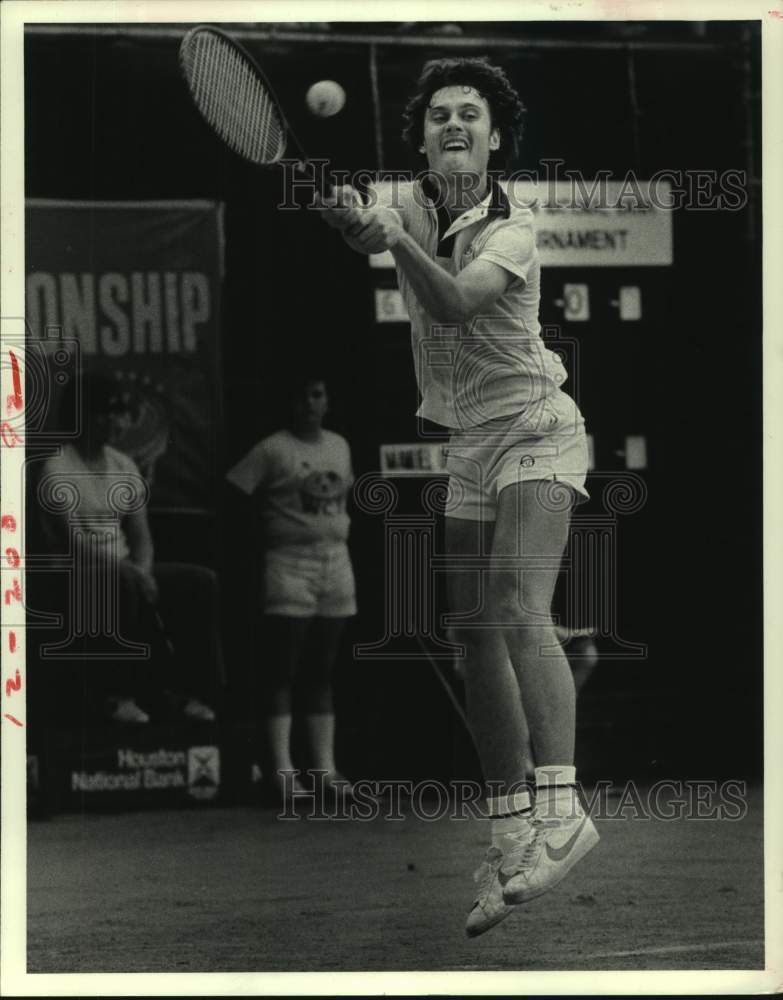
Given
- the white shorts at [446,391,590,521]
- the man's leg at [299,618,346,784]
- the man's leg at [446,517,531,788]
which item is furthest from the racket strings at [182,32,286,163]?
the man's leg at [299,618,346,784]

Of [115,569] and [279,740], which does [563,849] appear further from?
[115,569]

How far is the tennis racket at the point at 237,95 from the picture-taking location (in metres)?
7.32

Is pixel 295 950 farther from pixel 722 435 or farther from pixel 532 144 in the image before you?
pixel 532 144

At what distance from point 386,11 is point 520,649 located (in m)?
2.03

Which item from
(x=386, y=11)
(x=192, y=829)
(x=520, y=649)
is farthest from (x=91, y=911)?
(x=386, y=11)

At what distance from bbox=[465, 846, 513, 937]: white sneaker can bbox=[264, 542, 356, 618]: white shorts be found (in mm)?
961

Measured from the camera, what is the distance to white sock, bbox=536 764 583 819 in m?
7.50

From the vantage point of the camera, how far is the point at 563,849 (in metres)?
7.55

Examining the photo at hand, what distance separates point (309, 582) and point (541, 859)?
1257 millimetres

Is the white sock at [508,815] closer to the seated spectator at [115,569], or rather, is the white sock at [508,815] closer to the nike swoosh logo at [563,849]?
the nike swoosh logo at [563,849]

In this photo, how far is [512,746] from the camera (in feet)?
24.7

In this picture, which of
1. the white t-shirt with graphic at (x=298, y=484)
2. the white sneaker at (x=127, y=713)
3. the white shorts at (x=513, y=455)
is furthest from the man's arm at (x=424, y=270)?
the white sneaker at (x=127, y=713)

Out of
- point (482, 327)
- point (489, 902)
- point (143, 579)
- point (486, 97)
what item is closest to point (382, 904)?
point (489, 902)

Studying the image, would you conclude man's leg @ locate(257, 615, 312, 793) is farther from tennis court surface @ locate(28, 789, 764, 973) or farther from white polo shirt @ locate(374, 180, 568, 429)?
white polo shirt @ locate(374, 180, 568, 429)
